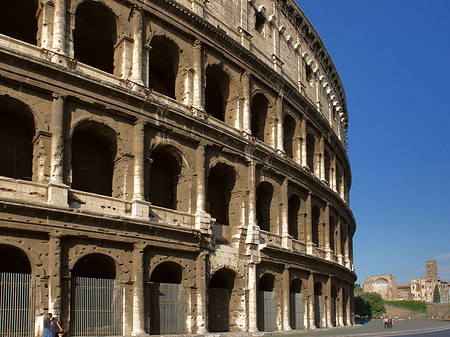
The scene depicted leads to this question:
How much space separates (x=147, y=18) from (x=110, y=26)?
55.9 inches

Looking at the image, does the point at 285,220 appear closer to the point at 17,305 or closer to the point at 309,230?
the point at 309,230

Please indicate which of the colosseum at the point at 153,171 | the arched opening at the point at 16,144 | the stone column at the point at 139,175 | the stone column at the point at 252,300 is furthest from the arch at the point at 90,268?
the stone column at the point at 252,300

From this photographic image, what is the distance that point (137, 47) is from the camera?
21.1 m

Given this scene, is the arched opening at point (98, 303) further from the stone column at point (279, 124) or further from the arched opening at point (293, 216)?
the arched opening at point (293, 216)

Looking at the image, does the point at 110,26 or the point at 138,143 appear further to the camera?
the point at 110,26

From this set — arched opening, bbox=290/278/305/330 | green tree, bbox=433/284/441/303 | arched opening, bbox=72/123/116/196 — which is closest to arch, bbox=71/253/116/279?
arched opening, bbox=72/123/116/196

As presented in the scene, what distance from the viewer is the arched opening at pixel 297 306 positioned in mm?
27828

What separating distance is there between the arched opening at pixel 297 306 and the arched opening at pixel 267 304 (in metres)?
2.06

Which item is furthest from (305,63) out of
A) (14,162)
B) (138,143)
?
(14,162)

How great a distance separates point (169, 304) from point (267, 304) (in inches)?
253

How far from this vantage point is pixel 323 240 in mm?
33500

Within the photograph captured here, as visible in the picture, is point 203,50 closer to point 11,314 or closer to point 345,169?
point 11,314

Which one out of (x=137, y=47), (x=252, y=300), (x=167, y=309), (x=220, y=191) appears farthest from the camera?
(x=220, y=191)

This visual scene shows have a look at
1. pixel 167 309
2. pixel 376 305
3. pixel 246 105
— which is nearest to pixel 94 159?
pixel 167 309
